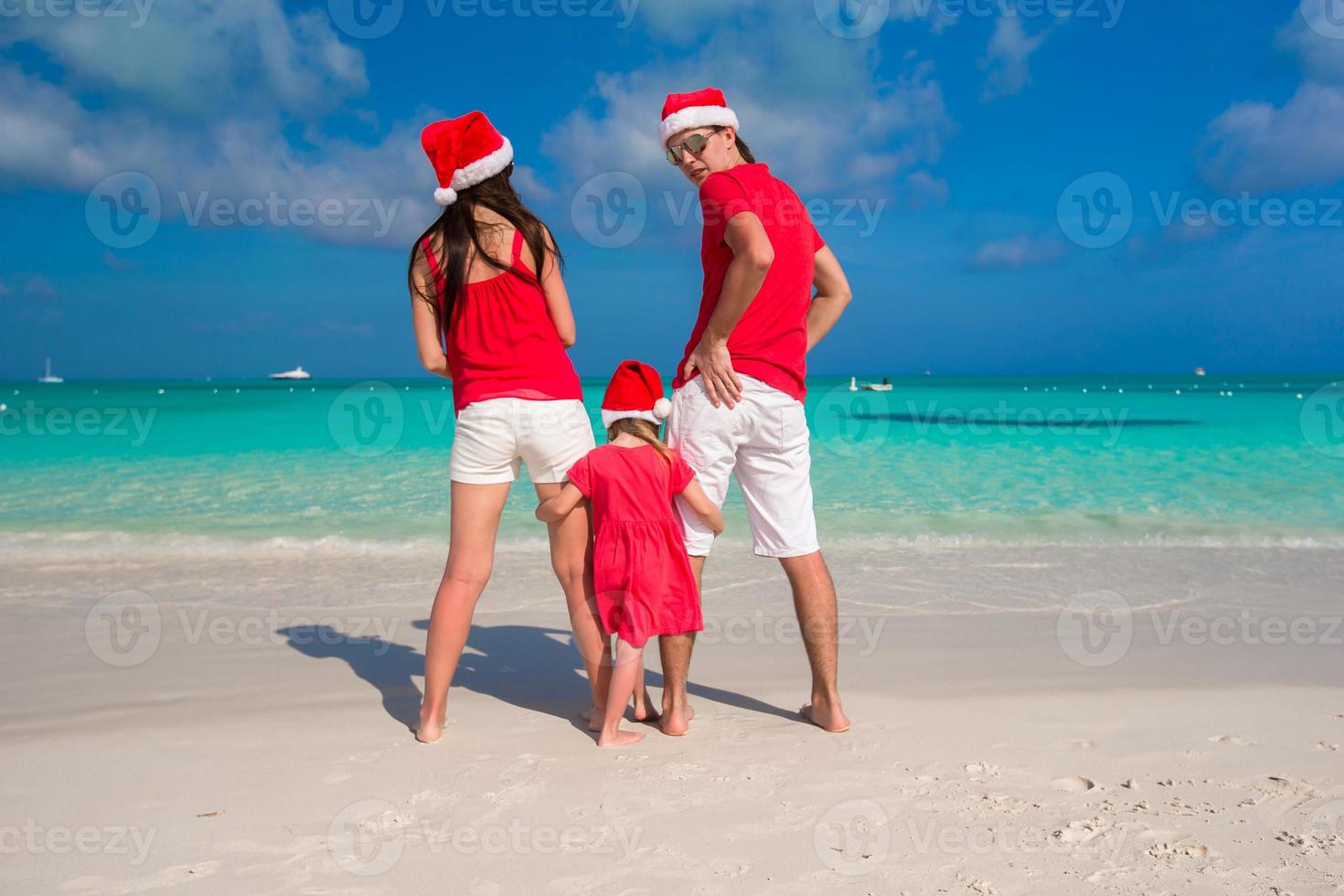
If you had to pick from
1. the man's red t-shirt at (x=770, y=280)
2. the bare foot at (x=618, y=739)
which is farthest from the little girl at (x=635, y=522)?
the man's red t-shirt at (x=770, y=280)

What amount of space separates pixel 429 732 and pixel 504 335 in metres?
1.43

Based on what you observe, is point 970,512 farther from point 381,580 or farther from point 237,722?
point 237,722

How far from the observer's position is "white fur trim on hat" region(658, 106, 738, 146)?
3.04 m

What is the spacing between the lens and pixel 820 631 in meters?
3.11

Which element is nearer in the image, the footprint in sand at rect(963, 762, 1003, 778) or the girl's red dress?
the footprint in sand at rect(963, 762, 1003, 778)

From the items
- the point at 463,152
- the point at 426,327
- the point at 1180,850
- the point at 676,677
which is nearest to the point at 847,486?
the point at 676,677

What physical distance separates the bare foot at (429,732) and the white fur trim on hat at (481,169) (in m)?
1.91

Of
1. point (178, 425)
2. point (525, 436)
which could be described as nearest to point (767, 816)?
point (525, 436)

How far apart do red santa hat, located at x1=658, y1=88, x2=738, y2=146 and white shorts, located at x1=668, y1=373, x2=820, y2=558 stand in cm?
90

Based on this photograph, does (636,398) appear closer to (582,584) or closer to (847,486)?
(582,584)

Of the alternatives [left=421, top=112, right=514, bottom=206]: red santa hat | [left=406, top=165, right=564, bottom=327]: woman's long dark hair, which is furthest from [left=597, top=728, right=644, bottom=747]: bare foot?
[left=421, top=112, right=514, bottom=206]: red santa hat

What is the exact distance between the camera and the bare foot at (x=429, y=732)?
3.02 m

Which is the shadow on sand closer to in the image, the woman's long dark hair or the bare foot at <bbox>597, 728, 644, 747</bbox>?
the bare foot at <bbox>597, 728, 644, 747</bbox>

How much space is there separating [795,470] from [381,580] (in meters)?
3.81
